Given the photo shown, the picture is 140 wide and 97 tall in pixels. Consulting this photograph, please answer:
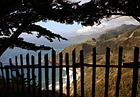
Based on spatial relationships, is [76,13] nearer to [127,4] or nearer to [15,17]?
[127,4]

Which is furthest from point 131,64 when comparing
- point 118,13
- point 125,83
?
point 125,83

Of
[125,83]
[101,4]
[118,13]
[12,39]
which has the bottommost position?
[125,83]

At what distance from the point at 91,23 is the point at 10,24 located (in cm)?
359

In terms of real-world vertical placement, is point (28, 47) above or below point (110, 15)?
below

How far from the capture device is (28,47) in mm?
7215

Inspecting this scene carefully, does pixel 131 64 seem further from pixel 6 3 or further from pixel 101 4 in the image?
pixel 6 3

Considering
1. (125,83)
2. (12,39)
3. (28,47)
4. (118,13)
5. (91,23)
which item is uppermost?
(118,13)

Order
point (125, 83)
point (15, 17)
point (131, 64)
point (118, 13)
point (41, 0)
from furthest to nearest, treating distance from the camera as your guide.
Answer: point (125, 83) → point (15, 17) → point (41, 0) → point (118, 13) → point (131, 64)

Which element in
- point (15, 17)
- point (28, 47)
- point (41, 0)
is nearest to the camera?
point (41, 0)

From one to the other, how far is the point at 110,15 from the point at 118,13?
297mm

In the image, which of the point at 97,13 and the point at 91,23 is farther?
the point at 91,23

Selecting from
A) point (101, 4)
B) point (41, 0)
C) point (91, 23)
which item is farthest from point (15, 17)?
point (101, 4)

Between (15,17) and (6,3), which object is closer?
(6,3)

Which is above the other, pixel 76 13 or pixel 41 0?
pixel 41 0
